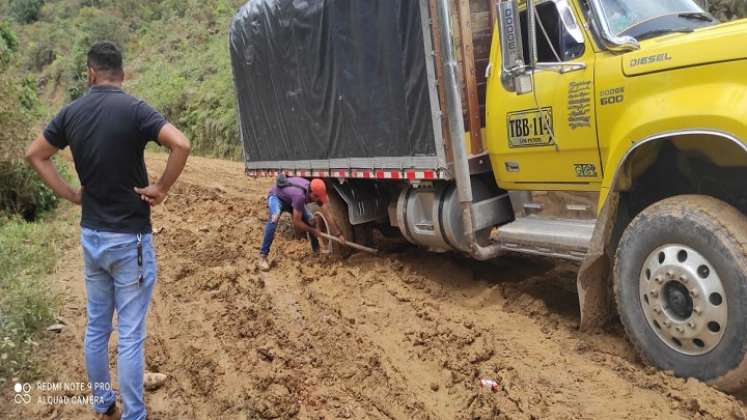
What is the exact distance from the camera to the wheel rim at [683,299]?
3.24m

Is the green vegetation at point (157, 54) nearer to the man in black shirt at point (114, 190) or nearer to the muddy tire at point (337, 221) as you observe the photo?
the muddy tire at point (337, 221)

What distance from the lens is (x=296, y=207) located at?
7215 millimetres

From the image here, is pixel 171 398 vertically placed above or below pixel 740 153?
below

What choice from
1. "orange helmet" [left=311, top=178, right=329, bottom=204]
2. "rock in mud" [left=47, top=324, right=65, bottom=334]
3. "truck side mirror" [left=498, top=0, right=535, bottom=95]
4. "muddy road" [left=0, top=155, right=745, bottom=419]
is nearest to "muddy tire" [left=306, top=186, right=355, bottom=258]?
"muddy road" [left=0, top=155, right=745, bottom=419]

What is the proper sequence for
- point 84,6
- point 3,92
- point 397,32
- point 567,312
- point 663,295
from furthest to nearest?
point 84,6 → point 3,92 → point 397,32 → point 567,312 → point 663,295

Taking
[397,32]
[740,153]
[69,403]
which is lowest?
[69,403]

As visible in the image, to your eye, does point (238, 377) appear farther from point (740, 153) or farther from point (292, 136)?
point (292, 136)

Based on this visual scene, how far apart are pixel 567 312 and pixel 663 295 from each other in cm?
134

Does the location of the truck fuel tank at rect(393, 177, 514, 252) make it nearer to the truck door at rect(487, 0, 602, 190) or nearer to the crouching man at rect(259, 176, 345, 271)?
the truck door at rect(487, 0, 602, 190)

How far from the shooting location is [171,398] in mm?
3904

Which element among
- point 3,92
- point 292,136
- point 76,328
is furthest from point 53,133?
point 3,92

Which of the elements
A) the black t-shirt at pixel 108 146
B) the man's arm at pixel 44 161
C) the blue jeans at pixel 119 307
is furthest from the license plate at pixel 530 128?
the man's arm at pixel 44 161

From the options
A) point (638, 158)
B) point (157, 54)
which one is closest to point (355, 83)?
point (638, 158)

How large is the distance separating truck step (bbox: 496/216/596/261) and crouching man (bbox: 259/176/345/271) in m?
2.53
